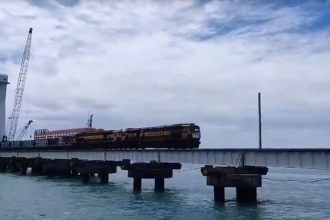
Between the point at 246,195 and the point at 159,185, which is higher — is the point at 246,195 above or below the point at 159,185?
below

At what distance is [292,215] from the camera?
141 feet

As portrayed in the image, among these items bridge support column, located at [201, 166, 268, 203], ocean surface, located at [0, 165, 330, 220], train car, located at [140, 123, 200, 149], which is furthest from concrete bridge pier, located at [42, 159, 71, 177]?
bridge support column, located at [201, 166, 268, 203]

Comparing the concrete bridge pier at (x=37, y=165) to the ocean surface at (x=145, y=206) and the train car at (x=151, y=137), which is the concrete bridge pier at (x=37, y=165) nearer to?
the train car at (x=151, y=137)

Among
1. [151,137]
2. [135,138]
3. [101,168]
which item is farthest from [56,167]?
[151,137]

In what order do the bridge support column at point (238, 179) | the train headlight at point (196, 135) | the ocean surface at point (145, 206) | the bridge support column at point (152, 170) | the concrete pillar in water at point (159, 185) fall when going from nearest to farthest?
the ocean surface at point (145, 206) < the bridge support column at point (238, 179) < the bridge support column at point (152, 170) < the concrete pillar in water at point (159, 185) < the train headlight at point (196, 135)

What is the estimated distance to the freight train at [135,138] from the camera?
64.8 metres

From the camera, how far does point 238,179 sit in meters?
46.7

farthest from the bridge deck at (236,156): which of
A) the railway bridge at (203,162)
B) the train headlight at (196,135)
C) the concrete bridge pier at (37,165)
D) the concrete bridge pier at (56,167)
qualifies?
the concrete bridge pier at (37,165)

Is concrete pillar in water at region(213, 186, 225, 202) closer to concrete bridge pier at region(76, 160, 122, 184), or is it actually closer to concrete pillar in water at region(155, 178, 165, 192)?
concrete pillar in water at region(155, 178, 165, 192)

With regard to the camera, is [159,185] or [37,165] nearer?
[159,185]

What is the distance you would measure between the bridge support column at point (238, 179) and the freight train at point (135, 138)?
49.5 feet

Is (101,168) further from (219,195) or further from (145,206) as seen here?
(219,195)

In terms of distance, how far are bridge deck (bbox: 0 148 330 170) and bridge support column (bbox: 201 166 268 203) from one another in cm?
130

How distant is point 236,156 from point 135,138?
87.2 ft
